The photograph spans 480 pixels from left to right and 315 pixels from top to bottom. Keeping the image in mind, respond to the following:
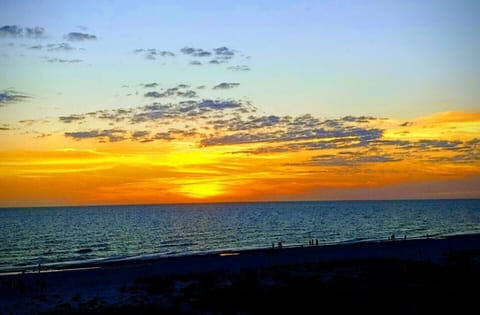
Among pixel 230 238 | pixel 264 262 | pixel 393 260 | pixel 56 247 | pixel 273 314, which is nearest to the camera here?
pixel 273 314

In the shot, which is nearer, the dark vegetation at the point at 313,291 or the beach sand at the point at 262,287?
the dark vegetation at the point at 313,291

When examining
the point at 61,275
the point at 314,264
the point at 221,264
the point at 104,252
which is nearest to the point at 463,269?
the point at 314,264

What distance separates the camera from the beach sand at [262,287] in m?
26.2

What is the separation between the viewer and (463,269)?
36812 millimetres

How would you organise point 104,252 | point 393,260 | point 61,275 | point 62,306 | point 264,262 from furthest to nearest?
point 104,252, point 264,262, point 393,260, point 61,275, point 62,306

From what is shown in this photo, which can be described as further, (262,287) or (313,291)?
(262,287)

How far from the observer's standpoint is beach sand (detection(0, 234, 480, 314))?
26.2 m

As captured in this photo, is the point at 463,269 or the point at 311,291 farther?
the point at 463,269

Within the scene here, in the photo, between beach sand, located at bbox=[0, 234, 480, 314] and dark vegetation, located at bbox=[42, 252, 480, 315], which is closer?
dark vegetation, located at bbox=[42, 252, 480, 315]

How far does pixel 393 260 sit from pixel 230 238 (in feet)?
173

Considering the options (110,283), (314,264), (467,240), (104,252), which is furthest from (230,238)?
(110,283)

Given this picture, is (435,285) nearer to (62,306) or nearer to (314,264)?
(314,264)

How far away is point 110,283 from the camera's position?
3578 cm

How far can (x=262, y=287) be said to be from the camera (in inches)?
1244
